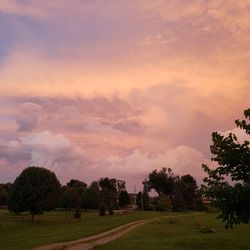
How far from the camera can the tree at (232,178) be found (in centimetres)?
1580

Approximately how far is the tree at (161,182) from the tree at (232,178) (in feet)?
453

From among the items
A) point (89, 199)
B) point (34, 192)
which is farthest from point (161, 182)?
point (34, 192)

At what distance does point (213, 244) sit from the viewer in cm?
3497

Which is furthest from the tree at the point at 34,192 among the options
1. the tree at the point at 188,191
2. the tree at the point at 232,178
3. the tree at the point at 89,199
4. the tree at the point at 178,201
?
the tree at the point at 188,191

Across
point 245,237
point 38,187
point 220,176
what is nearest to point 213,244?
point 245,237

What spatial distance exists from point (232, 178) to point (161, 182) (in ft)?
459

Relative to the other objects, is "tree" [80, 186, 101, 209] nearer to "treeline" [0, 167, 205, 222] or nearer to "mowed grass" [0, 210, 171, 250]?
"treeline" [0, 167, 205, 222]

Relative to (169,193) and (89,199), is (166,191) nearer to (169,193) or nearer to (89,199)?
(169,193)

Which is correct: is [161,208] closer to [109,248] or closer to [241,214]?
[109,248]

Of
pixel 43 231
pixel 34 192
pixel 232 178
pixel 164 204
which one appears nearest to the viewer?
pixel 232 178

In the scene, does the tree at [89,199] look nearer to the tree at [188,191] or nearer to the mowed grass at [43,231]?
the tree at [188,191]

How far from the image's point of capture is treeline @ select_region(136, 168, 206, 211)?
5089 inches

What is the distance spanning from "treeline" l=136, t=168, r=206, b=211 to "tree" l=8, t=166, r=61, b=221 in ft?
158

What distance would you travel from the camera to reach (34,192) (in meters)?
69.8
